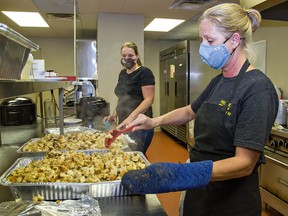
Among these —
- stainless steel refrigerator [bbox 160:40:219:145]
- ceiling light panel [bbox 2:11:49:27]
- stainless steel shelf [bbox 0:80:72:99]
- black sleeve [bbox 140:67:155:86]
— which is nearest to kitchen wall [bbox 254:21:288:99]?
stainless steel refrigerator [bbox 160:40:219:145]

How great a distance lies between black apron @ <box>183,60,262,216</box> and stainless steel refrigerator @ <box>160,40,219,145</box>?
3.46m

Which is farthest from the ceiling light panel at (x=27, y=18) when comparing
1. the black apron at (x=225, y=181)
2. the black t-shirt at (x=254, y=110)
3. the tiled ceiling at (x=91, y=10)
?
the black t-shirt at (x=254, y=110)

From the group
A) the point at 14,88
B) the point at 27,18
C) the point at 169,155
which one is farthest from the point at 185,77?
the point at 14,88

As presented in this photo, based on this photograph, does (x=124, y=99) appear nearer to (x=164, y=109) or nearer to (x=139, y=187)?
(x=139, y=187)

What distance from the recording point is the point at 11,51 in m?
1.03

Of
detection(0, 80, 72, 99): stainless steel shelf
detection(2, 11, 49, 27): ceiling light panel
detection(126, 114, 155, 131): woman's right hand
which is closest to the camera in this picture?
detection(0, 80, 72, 99): stainless steel shelf

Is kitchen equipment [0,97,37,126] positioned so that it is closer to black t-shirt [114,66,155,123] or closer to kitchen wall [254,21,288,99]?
black t-shirt [114,66,155,123]

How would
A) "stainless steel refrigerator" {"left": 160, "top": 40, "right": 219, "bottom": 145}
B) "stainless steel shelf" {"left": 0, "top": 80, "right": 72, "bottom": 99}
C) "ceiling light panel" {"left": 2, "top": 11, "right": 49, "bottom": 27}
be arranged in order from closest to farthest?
"stainless steel shelf" {"left": 0, "top": 80, "right": 72, "bottom": 99}, "ceiling light panel" {"left": 2, "top": 11, "right": 49, "bottom": 27}, "stainless steel refrigerator" {"left": 160, "top": 40, "right": 219, "bottom": 145}

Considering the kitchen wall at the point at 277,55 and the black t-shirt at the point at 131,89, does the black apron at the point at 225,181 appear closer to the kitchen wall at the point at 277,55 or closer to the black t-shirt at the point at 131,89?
the black t-shirt at the point at 131,89

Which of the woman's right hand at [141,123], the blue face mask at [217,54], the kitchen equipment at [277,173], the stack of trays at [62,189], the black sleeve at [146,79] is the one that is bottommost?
the kitchen equipment at [277,173]

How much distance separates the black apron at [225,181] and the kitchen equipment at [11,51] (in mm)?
810

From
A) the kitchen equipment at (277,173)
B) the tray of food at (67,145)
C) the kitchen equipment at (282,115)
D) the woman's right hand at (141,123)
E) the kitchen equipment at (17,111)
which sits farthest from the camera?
the kitchen equipment at (17,111)

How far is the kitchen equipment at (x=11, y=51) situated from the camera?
88cm

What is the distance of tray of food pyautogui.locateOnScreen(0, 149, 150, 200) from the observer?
3.49 feet
